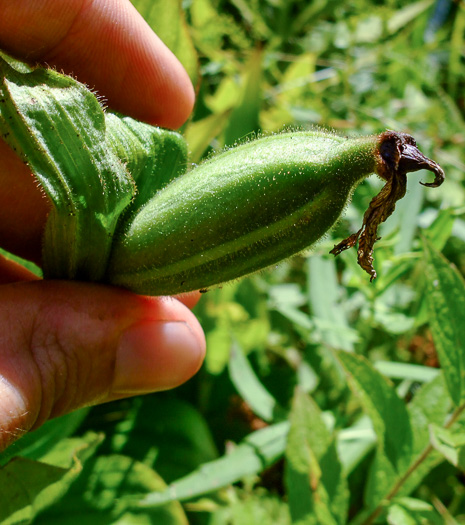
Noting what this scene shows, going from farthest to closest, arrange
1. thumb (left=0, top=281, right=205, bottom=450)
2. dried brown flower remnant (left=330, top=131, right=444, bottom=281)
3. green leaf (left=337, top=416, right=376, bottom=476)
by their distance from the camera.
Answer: green leaf (left=337, top=416, right=376, bottom=476) → thumb (left=0, top=281, right=205, bottom=450) → dried brown flower remnant (left=330, top=131, right=444, bottom=281)

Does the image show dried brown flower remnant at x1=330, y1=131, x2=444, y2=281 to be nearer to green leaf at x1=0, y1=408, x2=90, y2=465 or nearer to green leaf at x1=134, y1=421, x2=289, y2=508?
green leaf at x1=134, y1=421, x2=289, y2=508

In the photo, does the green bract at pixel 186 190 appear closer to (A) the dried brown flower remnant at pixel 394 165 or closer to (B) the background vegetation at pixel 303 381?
(A) the dried brown flower remnant at pixel 394 165

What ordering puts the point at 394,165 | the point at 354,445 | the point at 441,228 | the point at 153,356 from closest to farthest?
the point at 394,165 < the point at 153,356 < the point at 441,228 < the point at 354,445

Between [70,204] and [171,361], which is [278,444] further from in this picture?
[70,204]

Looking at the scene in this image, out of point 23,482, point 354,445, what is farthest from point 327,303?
point 23,482

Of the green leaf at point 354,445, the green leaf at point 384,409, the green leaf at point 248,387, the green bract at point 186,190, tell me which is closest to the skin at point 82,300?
the green bract at point 186,190

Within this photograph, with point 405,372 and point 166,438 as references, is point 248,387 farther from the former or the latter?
point 405,372

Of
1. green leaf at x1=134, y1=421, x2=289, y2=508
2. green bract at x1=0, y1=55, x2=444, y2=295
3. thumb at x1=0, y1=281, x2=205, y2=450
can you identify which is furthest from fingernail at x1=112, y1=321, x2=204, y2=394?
green leaf at x1=134, y1=421, x2=289, y2=508
